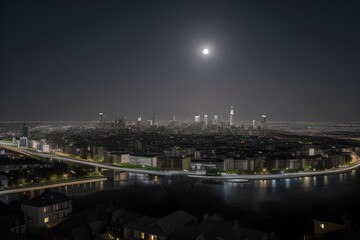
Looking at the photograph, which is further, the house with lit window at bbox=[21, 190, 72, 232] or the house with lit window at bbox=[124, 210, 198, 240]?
the house with lit window at bbox=[21, 190, 72, 232]

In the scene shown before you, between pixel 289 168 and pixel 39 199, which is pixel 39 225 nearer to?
pixel 39 199

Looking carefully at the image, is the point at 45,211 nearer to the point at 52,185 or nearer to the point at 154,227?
the point at 154,227

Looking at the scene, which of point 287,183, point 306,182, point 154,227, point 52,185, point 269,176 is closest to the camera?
point 154,227

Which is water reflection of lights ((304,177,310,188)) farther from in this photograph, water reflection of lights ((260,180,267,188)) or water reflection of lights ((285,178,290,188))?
water reflection of lights ((260,180,267,188))

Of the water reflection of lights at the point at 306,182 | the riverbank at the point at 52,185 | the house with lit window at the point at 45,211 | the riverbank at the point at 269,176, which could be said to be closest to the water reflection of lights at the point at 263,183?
the riverbank at the point at 269,176

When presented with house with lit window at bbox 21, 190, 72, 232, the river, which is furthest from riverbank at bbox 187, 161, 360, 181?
house with lit window at bbox 21, 190, 72, 232

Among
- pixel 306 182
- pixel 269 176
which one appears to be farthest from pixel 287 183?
pixel 269 176
